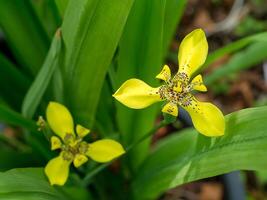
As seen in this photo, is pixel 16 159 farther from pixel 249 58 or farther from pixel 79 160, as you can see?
pixel 249 58

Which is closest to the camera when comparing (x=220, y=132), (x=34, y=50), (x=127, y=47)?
(x=220, y=132)

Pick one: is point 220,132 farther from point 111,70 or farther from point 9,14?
point 9,14

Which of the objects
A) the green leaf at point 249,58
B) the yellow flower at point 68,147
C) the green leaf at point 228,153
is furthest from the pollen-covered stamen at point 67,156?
the green leaf at point 249,58

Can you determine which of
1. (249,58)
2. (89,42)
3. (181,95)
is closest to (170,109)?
(181,95)

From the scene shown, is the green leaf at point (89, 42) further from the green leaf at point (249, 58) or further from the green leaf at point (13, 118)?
the green leaf at point (249, 58)

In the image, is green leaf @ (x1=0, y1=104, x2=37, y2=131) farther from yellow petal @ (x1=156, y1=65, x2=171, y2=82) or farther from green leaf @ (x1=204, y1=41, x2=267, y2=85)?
green leaf @ (x1=204, y1=41, x2=267, y2=85)

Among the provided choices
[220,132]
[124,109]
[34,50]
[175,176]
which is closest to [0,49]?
[34,50]

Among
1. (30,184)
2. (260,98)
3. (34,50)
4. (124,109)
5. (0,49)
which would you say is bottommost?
(30,184)
